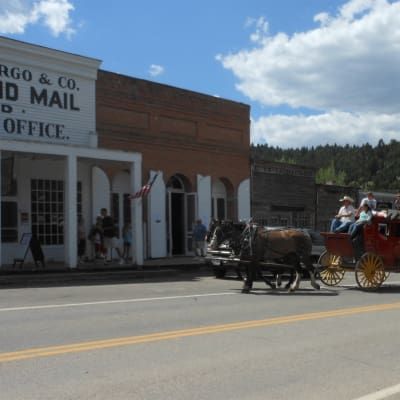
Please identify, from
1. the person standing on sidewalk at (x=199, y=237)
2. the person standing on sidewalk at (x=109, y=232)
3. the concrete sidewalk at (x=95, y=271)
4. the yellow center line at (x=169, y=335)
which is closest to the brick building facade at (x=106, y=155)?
the concrete sidewalk at (x=95, y=271)

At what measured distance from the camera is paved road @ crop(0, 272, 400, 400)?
612 centimetres

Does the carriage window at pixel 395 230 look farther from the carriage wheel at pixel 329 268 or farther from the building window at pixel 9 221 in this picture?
the building window at pixel 9 221

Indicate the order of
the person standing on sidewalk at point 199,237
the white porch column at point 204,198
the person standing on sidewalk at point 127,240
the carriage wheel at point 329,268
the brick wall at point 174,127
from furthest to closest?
the white porch column at point 204,198
the person standing on sidewalk at point 199,237
the brick wall at point 174,127
the person standing on sidewalk at point 127,240
the carriage wheel at point 329,268

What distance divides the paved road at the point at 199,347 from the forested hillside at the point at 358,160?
8734 centimetres

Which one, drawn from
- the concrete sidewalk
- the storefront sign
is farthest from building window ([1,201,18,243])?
the storefront sign

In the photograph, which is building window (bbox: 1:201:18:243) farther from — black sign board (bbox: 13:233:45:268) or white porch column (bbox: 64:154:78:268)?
white porch column (bbox: 64:154:78:268)

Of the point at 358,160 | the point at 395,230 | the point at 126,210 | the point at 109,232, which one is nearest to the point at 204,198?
the point at 126,210

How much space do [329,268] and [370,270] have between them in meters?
1.22

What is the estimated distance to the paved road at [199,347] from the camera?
6.12m

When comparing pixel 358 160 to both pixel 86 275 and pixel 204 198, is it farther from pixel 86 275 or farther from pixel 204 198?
pixel 86 275

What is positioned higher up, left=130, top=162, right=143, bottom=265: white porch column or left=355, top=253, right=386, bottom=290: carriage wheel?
left=130, top=162, right=143, bottom=265: white porch column

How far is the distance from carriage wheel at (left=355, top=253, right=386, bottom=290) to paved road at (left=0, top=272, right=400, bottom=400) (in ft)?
5.35

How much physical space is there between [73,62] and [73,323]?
14.4 meters

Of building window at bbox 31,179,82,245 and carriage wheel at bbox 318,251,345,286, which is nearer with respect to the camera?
carriage wheel at bbox 318,251,345,286
